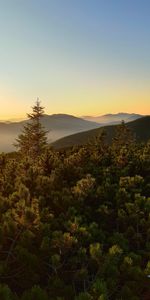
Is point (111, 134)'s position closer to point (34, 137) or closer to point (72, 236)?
point (34, 137)

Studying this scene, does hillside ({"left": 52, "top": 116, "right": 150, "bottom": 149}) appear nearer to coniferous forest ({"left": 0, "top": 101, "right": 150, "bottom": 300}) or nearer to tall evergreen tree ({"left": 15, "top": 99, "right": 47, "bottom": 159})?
tall evergreen tree ({"left": 15, "top": 99, "right": 47, "bottom": 159})

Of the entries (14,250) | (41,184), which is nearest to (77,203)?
(41,184)

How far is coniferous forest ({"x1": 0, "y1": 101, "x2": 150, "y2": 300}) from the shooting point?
25.2 feet

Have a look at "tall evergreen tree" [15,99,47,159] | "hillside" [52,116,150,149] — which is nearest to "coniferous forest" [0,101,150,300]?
"tall evergreen tree" [15,99,47,159]

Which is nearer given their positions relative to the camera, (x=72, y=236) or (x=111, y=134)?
(x=72, y=236)

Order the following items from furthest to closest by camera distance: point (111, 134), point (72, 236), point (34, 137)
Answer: point (111, 134), point (34, 137), point (72, 236)

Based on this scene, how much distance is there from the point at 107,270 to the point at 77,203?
11.0 ft

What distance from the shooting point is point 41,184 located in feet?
38.2

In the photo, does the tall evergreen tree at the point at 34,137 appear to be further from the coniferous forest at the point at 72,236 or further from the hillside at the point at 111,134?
the hillside at the point at 111,134

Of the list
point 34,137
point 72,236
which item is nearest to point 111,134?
point 34,137

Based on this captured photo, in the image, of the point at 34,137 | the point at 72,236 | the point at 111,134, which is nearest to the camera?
the point at 72,236

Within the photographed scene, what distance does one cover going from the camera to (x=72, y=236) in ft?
28.1

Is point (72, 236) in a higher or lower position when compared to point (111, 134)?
lower

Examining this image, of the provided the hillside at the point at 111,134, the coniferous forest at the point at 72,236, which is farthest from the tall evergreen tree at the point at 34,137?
the hillside at the point at 111,134
